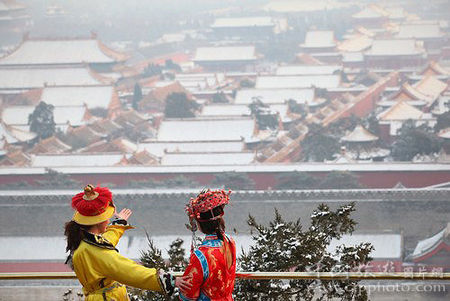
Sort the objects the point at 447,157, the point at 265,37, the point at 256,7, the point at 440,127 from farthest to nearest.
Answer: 1. the point at 256,7
2. the point at 265,37
3. the point at 440,127
4. the point at 447,157

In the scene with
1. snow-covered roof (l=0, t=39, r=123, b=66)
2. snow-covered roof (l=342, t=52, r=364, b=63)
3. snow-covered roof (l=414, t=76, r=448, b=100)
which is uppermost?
snow-covered roof (l=342, t=52, r=364, b=63)

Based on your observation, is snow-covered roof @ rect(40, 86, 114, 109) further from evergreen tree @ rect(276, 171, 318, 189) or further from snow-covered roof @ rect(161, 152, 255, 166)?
evergreen tree @ rect(276, 171, 318, 189)

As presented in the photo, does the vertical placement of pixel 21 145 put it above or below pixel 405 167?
above

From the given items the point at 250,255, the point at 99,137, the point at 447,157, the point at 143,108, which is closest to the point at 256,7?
the point at 143,108

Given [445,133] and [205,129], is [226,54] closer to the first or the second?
[205,129]

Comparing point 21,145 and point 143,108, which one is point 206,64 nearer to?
point 143,108

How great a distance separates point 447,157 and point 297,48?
22823mm

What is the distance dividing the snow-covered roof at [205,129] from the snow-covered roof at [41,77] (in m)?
10.5

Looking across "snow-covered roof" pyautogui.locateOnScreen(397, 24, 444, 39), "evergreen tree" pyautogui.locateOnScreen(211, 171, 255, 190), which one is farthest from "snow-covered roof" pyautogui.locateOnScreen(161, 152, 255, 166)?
"snow-covered roof" pyautogui.locateOnScreen(397, 24, 444, 39)

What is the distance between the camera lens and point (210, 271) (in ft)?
6.39

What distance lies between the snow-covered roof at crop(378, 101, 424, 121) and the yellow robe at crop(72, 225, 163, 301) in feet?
49.6

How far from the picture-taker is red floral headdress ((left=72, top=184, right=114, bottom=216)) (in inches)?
77.1

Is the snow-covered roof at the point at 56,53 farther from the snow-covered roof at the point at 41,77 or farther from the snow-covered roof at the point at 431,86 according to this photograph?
the snow-covered roof at the point at 431,86

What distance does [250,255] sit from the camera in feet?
9.31
